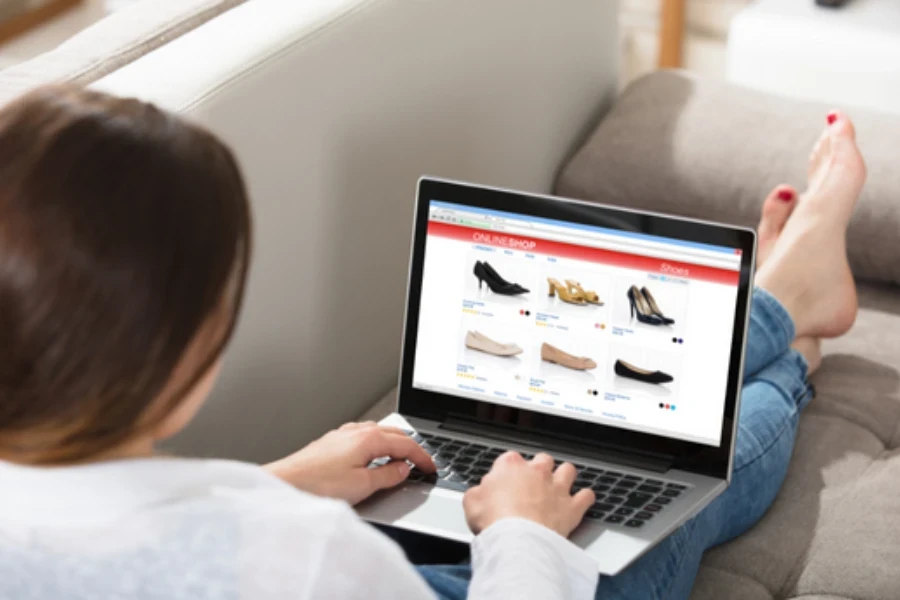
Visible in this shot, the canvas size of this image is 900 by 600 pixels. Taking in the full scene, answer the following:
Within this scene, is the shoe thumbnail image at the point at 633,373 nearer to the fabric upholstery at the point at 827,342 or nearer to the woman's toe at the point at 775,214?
the fabric upholstery at the point at 827,342

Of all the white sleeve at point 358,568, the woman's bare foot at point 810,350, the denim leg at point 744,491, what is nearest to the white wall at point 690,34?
the woman's bare foot at point 810,350

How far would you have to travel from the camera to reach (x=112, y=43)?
1.27 meters

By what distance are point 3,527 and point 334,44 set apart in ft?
2.45

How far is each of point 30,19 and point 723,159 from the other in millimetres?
2270

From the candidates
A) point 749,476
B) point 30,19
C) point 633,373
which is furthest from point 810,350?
point 30,19

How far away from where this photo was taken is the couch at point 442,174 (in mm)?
1219

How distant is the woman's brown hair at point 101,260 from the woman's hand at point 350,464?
42 centimetres

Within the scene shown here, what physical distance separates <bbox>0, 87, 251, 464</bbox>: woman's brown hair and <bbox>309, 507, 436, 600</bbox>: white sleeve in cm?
13

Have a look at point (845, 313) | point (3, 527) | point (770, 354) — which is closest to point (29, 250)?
point (3, 527)

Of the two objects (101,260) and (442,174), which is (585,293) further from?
(101,260)

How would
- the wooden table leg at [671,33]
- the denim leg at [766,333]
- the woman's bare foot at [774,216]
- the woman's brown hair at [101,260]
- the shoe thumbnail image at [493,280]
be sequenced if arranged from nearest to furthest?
the woman's brown hair at [101,260] → the shoe thumbnail image at [493,280] → the denim leg at [766,333] → the woman's bare foot at [774,216] → the wooden table leg at [671,33]

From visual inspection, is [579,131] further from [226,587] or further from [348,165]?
[226,587]

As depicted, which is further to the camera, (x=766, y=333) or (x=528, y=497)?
(x=766, y=333)

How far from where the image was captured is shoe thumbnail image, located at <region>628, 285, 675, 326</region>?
3.90 ft
